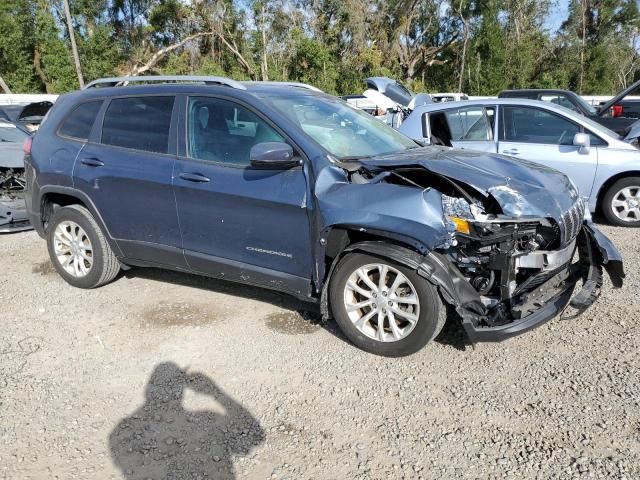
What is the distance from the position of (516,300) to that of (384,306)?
32.7 inches

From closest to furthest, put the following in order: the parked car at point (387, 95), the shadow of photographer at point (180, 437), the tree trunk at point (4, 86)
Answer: the shadow of photographer at point (180, 437) < the parked car at point (387, 95) < the tree trunk at point (4, 86)

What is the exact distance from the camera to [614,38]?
3675 centimetres

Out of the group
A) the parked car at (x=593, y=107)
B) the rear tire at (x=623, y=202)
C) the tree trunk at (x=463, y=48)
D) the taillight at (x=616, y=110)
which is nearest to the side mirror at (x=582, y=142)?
the rear tire at (x=623, y=202)

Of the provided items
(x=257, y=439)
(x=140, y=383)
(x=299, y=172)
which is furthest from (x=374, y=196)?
(x=140, y=383)

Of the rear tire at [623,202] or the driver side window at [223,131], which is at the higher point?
the driver side window at [223,131]

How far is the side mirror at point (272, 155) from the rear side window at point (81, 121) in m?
1.92

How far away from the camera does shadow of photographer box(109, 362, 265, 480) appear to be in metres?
2.71

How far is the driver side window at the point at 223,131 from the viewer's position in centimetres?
397

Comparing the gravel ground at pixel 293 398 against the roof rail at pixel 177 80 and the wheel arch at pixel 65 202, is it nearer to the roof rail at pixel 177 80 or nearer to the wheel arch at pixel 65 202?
the wheel arch at pixel 65 202

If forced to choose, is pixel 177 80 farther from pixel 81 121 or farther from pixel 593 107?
pixel 593 107

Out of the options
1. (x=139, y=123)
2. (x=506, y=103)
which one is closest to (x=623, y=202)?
(x=506, y=103)

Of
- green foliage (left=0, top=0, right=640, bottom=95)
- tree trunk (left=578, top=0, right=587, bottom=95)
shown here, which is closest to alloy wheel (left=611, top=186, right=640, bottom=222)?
green foliage (left=0, top=0, right=640, bottom=95)

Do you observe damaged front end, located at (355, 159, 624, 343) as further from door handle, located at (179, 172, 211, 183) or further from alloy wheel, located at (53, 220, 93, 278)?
alloy wheel, located at (53, 220, 93, 278)

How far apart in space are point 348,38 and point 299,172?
114 feet
